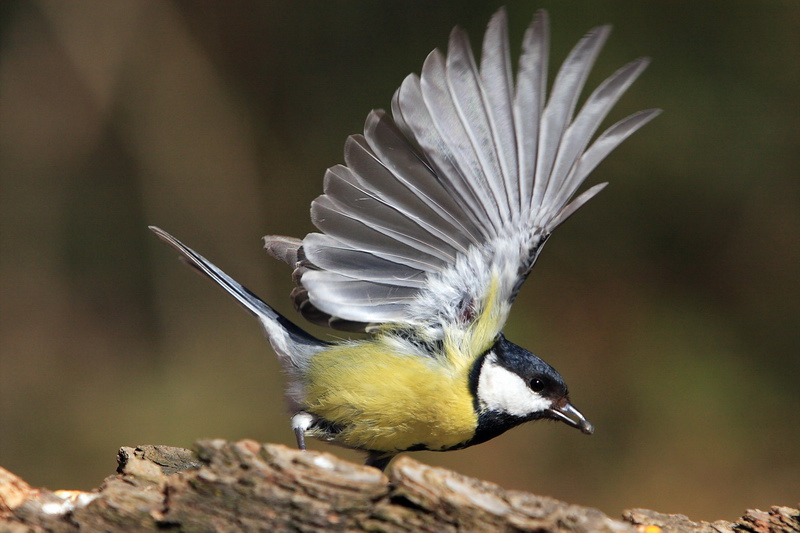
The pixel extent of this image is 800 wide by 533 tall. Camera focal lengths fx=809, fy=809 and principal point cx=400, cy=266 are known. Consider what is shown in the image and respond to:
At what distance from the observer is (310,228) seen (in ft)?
17.5

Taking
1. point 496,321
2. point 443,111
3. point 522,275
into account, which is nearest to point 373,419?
point 496,321

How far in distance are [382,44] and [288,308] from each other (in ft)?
6.09

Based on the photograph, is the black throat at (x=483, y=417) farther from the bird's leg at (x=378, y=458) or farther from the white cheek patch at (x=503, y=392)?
the bird's leg at (x=378, y=458)

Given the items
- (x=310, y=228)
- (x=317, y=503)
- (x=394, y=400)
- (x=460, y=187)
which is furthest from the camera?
(x=310, y=228)

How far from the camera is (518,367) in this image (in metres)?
2.18

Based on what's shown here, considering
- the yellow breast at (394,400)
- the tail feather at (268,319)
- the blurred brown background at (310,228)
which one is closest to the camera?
the yellow breast at (394,400)

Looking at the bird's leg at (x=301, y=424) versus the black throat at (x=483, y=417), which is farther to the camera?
the bird's leg at (x=301, y=424)

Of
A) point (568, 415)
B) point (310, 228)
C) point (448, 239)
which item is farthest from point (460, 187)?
point (310, 228)

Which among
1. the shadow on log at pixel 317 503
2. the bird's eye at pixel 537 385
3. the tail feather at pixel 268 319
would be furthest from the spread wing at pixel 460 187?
the shadow on log at pixel 317 503

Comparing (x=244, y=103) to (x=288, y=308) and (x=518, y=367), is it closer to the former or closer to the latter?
(x=288, y=308)

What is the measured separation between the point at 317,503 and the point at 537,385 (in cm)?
92

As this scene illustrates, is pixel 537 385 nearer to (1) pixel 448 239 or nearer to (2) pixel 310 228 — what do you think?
(1) pixel 448 239

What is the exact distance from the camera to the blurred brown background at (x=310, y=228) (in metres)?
4.50

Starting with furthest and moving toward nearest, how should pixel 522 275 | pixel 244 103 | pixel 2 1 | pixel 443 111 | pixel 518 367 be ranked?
pixel 244 103, pixel 2 1, pixel 518 367, pixel 522 275, pixel 443 111
